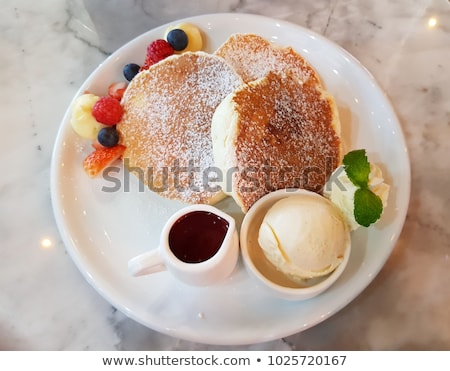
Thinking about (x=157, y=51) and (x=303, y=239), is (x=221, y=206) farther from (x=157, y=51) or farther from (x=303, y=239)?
(x=157, y=51)

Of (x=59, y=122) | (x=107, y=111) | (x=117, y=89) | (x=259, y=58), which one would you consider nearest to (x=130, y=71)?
(x=117, y=89)

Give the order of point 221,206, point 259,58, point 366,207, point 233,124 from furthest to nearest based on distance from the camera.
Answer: point 259,58, point 221,206, point 233,124, point 366,207

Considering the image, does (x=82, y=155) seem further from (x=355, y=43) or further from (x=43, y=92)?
(x=355, y=43)

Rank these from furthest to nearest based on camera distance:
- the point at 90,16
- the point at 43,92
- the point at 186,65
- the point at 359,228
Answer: the point at 90,16 < the point at 43,92 < the point at 186,65 < the point at 359,228

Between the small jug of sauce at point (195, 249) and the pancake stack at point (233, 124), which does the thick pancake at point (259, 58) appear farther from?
the small jug of sauce at point (195, 249)

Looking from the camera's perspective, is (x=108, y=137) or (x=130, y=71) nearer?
(x=108, y=137)

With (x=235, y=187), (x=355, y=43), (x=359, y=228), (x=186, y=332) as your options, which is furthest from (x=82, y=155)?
(x=355, y=43)

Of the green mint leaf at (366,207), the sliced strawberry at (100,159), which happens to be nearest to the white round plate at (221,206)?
the sliced strawberry at (100,159)
